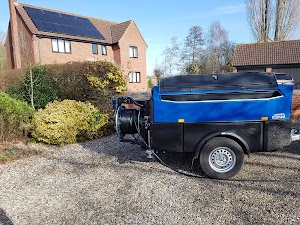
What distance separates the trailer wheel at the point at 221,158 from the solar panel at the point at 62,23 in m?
19.3

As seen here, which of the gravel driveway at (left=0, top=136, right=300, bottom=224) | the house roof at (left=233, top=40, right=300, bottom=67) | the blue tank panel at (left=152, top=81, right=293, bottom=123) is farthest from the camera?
the house roof at (left=233, top=40, right=300, bottom=67)

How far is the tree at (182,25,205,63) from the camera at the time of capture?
43.2 m

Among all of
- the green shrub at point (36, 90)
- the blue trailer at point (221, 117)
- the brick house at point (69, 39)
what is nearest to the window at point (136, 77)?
the brick house at point (69, 39)

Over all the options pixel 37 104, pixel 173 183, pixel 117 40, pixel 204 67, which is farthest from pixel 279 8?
pixel 173 183

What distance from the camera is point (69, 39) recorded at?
71.2 ft

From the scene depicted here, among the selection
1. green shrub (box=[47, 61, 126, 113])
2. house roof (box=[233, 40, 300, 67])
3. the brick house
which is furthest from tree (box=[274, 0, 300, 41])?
green shrub (box=[47, 61, 126, 113])

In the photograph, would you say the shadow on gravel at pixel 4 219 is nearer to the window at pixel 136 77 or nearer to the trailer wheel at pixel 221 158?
the trailer wheel at pixel 221 158

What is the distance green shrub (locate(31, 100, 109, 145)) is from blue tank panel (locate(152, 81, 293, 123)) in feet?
12.5

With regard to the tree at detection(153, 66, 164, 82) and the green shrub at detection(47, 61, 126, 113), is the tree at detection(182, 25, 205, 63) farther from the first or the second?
the green shrub at detection(47, 61, 126, 113)

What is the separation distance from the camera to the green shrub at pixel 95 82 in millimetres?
9062

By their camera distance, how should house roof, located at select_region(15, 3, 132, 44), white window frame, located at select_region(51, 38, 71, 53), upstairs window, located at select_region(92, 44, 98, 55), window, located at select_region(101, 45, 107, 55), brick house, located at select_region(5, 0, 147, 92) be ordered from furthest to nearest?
window, located at select_region(101, 45, 107, 55) < upstairs window, located at select_region(92, 44, 98, 55) < white window frame, located at select_region(51, 38, 71, 53) < house roof, located at select_region(15, 3, 132, 44) < brick house, located at select_region(5, 0, 147, 92)

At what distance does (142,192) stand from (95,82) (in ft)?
18.9

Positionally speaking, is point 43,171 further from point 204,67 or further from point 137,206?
point 204,67

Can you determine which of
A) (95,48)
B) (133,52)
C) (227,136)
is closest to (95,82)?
(227,136)
